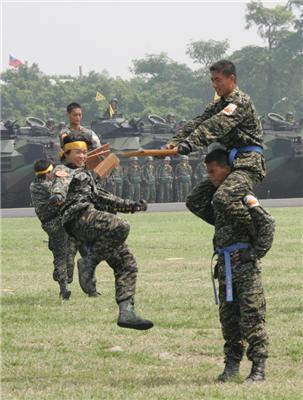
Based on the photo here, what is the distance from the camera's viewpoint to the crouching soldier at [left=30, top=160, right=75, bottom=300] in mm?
14125

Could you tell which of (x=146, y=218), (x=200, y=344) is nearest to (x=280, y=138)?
(x=146, y=218)

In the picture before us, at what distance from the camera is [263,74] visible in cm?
9256

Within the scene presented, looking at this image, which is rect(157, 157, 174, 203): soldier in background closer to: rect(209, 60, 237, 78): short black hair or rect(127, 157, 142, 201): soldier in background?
rect(127, 157, 142, 201): soldier in background

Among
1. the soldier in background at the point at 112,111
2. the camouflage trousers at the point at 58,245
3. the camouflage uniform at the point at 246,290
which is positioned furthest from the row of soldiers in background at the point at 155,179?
the camouflage uniform at the point at 246,290

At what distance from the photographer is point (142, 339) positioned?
420 inches

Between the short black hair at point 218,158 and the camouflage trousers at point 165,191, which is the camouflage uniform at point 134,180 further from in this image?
the short black hair at point 218,158

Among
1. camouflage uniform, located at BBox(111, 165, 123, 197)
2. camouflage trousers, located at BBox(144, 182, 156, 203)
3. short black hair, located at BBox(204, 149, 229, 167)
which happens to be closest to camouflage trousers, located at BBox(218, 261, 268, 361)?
short black hair, located at BBox(204, 149, 229, 167)

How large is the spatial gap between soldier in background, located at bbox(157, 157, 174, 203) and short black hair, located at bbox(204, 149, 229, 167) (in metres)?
40.0

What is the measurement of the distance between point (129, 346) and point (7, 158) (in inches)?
1476

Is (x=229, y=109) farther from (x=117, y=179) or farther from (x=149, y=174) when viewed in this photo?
(x=149, y=174)

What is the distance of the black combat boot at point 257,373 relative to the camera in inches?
330

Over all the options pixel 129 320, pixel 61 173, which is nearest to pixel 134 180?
pixel 61 173

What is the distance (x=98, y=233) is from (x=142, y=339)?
1919 millimetres

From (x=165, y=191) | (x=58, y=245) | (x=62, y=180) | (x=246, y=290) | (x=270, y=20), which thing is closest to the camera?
(x=246, y=290)
